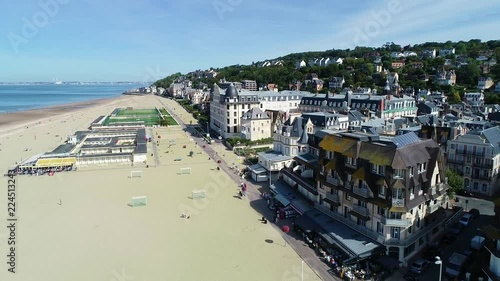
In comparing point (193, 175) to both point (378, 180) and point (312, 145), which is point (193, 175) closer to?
point (312, 145)

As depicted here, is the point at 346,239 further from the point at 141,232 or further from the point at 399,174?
the point at 141,232

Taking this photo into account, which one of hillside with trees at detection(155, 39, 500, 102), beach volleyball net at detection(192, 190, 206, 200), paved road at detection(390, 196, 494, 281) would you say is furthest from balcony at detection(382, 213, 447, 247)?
hillside with trees at detection(155, 39, 500, 102)

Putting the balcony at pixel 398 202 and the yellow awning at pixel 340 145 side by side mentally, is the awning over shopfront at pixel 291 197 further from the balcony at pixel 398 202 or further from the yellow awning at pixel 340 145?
the balcony at pixel 398 202

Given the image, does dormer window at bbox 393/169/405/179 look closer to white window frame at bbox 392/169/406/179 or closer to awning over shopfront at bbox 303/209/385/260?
white window frame at bbox 392/169/406/179

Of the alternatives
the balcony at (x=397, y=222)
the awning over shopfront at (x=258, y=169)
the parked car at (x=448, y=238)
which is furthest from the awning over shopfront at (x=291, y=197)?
the parked car at (x=448, y=238)

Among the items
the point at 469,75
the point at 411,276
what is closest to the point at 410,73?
the point at 469,75
